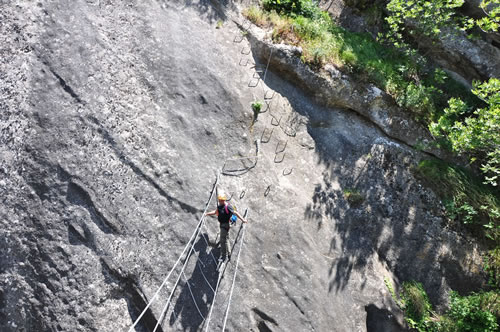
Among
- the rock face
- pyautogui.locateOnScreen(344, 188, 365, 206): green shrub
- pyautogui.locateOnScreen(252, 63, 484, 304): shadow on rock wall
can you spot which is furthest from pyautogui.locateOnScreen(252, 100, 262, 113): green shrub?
pyautogui.locateOnScreen(344, 188, 365, 206): green shrub

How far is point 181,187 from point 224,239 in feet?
4.45

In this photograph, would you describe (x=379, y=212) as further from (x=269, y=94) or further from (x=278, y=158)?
(x=269, y=94)

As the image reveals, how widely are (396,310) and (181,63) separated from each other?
720 centimetres

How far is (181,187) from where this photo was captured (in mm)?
6816

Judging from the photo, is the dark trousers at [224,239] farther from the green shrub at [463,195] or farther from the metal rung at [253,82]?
the green shrub at [463,195]

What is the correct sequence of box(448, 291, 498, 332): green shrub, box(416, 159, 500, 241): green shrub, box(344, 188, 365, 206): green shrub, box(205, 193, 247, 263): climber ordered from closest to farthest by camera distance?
box(205, 193, 247, 263): climber
box(448, 291, 498, 332): green shrub
box(344, 188, 365, 206): green shrub
box(416, 159, 500, 241): green shrub

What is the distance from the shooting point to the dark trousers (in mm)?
6266

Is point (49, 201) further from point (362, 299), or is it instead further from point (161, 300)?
point (362, 299)

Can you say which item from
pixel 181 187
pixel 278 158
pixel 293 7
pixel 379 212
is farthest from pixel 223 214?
pixel 293 7

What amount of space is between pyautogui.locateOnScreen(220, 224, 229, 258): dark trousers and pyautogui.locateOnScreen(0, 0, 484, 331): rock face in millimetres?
281

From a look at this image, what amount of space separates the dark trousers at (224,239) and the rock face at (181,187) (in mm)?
281

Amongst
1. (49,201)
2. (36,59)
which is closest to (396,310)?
(49,201)

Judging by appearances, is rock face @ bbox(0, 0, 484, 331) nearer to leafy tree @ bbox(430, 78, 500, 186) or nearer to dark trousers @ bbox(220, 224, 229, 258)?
dark trousers @ bbox(220, 224, 229, 258)

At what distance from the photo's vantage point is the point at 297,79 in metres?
8.82
